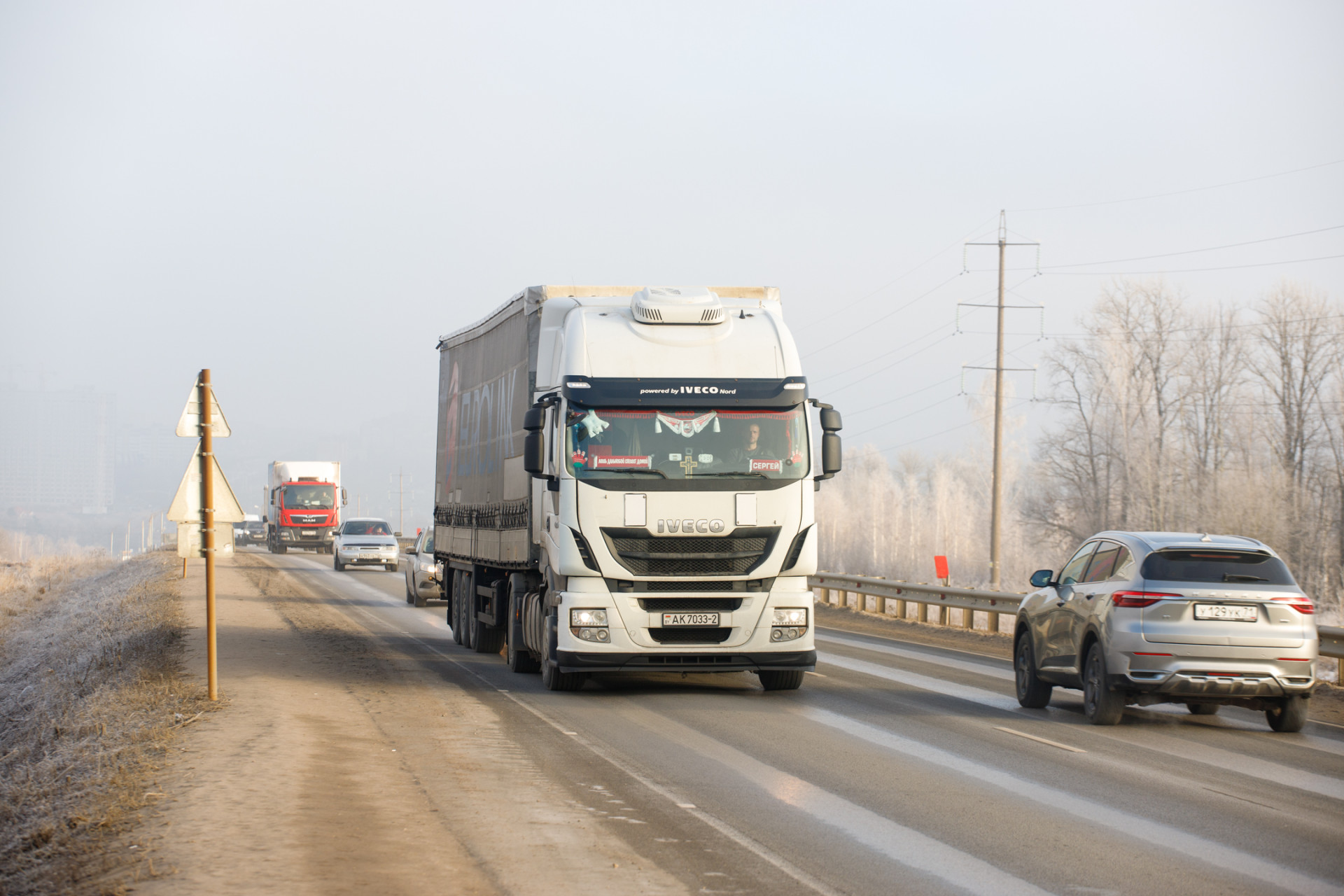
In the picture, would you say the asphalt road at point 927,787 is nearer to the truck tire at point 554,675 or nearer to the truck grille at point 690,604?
the truck tire at point 554,675

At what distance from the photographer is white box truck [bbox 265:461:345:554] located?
55.7 meters

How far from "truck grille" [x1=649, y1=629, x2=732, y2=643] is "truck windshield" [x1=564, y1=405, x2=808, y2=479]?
154cm

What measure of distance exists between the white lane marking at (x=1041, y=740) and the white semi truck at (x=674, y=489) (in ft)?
7.62

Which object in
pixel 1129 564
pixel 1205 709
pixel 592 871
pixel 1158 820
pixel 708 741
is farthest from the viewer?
pixel 1205 709

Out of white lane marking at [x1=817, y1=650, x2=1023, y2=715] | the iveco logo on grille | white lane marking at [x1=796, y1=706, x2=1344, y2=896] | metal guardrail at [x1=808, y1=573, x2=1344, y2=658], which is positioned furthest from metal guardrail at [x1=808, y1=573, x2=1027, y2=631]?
white lane marking at [x1=796, y1=706, x2=1344, y2=896]

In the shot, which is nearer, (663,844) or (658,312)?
(663,844)

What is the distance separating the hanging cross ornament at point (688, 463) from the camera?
1293 centimetres

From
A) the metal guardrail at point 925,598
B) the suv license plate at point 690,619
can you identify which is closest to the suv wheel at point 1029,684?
the suv license plate at point 690,619

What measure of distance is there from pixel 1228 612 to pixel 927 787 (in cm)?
392

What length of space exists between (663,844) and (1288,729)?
7.38 m

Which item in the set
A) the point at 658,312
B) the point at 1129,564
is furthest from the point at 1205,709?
the point at 658,312

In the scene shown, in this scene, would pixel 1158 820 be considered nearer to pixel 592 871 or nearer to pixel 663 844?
pixel 663 844

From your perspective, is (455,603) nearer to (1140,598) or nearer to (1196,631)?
(1140,598)

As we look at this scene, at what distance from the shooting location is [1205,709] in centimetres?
1310
